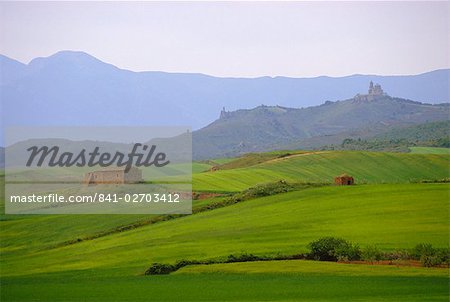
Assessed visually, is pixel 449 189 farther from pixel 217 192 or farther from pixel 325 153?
pixel 325 153

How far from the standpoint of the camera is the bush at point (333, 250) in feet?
127

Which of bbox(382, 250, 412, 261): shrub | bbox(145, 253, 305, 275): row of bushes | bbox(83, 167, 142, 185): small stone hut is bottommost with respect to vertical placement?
bbox(145, 253, 305, 275): row of bushes

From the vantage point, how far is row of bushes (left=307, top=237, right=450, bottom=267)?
35406 millimetres

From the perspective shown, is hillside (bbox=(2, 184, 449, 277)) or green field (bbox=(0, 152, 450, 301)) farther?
hillside (bbox=(2, 184, 449, 277))

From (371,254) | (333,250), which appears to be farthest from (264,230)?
(371,254)

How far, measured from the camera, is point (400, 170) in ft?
327

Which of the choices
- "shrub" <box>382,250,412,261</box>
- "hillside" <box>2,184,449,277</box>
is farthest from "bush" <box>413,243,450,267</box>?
"hillside" <box>2,184,449,277</box>

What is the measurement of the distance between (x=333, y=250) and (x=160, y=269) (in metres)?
8.64

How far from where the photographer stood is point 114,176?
75.7 metres

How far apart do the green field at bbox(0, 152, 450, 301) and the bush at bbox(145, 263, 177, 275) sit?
0.67m

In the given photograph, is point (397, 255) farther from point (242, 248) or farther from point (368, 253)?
point (242, 248)

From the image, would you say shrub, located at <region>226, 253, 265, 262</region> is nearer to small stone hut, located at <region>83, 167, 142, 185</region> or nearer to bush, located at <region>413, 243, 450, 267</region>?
bush, located at <region>413, 243, 450, 267</region>

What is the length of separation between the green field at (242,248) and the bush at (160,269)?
2.19 ft

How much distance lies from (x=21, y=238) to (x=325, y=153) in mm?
58332
